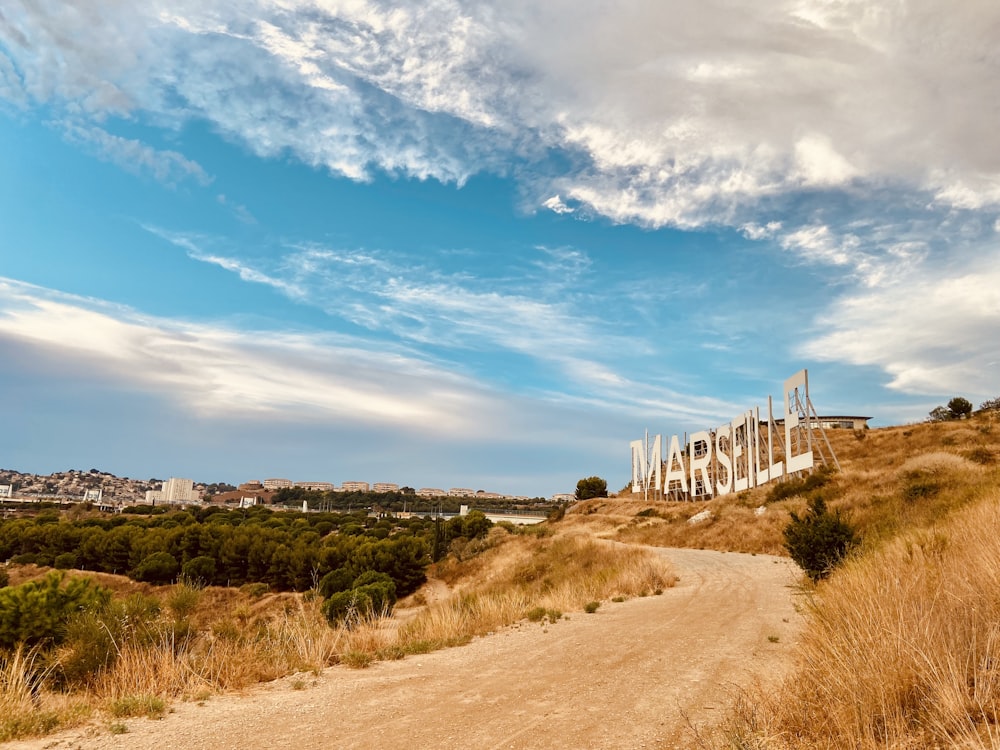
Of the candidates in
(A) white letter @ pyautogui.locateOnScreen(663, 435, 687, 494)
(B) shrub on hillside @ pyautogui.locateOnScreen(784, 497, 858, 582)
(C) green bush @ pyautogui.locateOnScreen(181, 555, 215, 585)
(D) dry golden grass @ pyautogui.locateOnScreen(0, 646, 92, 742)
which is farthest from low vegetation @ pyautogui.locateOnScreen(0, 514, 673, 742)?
(A) white letter @ pyautogui.locateOnScreen(663, 435, 687, 494)

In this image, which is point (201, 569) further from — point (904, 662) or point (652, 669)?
point (904, 662)

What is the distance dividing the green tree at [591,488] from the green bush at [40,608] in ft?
254

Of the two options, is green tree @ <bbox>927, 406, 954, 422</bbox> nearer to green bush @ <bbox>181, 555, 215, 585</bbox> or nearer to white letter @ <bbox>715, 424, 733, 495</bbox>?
white letter @ <bbox>715, 424, 733, 495</bbox>

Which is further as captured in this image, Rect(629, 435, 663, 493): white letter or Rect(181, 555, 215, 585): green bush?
Rect(629, 435, 663, 493): white letter

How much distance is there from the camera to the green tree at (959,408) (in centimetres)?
6347

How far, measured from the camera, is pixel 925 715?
417 centimetres

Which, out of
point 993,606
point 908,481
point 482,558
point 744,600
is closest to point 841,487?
point 908,481

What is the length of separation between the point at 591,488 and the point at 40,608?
7946 cm

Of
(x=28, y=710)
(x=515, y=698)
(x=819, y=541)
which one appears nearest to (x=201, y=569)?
(x=28, y=710)

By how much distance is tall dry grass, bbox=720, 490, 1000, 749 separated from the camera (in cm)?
402

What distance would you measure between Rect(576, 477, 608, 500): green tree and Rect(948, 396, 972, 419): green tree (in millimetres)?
45061

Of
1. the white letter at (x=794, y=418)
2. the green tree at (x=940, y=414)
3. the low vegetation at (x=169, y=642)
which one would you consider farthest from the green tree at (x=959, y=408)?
the low vegetation at (x=169, y=642)

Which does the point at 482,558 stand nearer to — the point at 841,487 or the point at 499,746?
the point at 841,487

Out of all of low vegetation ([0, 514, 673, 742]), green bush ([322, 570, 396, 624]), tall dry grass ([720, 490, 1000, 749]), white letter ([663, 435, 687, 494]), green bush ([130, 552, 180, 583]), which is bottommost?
green bush ([130, 552, 180, 583])
